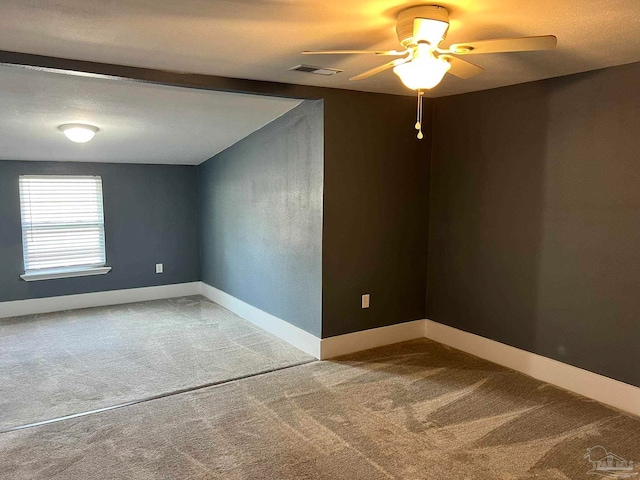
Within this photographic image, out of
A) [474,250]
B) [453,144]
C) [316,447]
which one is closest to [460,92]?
[453,144]

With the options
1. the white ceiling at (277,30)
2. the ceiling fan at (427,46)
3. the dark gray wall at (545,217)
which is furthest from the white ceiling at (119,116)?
the ceiling fan at (427,46)

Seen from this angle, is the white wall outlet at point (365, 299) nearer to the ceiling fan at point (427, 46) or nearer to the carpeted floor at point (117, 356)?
the carpeted floor at point (117, 356)

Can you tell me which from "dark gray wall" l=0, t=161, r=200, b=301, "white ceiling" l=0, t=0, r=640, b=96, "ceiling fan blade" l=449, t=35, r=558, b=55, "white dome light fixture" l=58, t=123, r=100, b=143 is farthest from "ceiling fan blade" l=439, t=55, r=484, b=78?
"dark gray wall" l=0, t=161, r=200, b=301

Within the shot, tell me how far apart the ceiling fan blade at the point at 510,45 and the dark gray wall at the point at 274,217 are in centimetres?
178

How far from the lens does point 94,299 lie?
553 centimetres

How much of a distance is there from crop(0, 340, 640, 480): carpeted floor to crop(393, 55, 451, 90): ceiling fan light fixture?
5.99 feet

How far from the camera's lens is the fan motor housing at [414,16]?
198 cm

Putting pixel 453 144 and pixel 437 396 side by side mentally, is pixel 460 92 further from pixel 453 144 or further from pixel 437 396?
pixel 437 396

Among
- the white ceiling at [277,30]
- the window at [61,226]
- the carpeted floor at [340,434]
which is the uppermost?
the white ceiling at [277,30]

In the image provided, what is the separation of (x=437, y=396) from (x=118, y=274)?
4043mm

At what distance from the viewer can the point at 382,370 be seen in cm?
359

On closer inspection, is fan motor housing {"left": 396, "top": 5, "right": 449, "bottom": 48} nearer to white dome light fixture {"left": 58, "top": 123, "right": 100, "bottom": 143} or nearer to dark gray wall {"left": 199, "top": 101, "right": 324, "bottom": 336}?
dark gray wall {"left": 199, "top": 101, "right": 324, "bottom": 336}

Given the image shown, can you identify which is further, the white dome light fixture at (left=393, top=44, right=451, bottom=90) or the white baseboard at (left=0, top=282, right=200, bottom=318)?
the white baseboard at (left=0, top=282, right=200, bottom=318)

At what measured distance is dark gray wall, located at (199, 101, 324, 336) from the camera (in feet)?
12.6
